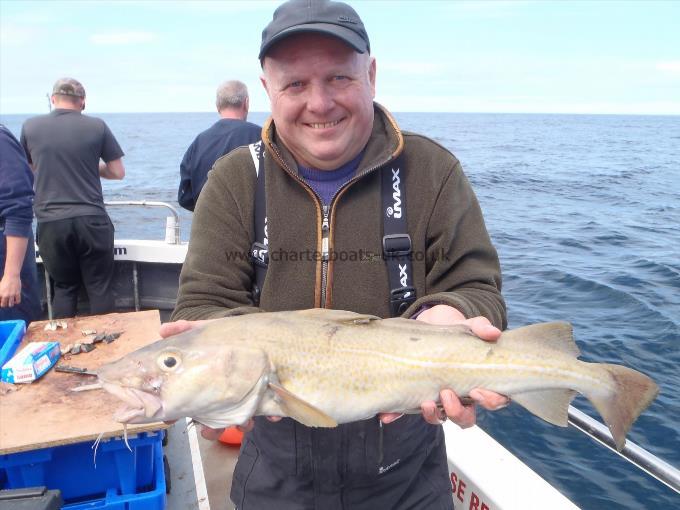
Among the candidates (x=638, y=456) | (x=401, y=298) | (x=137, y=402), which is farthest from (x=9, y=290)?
(x=638, y=456)

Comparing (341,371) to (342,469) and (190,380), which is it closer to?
(342,469)

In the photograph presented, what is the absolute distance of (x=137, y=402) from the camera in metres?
2.38

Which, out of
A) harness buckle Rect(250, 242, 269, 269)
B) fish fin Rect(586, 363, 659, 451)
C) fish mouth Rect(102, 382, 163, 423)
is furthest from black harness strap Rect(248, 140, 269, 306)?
fish fin Rect(586, 363, 659, 451)

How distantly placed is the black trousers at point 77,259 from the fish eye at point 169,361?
475 centimetres

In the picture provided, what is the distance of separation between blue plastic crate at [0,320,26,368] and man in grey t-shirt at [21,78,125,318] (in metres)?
2.69

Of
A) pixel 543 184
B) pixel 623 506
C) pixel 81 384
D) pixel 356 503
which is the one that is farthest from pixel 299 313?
pixel 543 184

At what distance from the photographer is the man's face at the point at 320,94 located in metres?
2.58

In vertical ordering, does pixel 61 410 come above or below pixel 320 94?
below

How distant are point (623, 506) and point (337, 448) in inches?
170

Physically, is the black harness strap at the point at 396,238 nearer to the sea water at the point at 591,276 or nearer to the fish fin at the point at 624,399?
the fish fin at the point at 624,399

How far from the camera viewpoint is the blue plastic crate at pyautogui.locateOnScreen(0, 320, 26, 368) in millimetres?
3537

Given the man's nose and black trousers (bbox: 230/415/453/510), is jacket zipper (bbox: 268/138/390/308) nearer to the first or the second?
the man's nose

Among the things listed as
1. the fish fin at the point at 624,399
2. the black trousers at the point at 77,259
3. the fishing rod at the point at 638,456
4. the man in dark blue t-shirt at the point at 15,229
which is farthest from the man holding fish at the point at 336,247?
the black trousers at the point at 77,259

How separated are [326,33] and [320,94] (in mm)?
276
